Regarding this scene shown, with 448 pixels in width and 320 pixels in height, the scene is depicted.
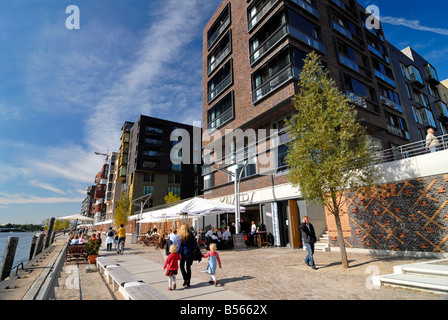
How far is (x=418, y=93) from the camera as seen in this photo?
32125mm

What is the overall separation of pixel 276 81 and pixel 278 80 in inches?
7.8

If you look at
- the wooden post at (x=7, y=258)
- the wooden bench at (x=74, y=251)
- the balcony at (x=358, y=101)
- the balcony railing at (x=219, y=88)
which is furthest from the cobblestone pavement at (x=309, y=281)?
the balcony railing at (x=219, y=88)

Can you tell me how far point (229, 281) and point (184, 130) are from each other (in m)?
56.5

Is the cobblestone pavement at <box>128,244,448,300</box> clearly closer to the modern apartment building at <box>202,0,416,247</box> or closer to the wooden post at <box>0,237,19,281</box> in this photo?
the modern apartment building at <box>202,0,416,247</box>

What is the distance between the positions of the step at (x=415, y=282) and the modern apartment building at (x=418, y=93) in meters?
24.8

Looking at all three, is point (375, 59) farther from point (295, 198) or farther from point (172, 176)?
point (172, 176)

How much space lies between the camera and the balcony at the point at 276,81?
56.0ft

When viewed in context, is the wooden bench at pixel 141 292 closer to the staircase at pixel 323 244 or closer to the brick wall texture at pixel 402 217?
the brick wall texture at pixel 402 217

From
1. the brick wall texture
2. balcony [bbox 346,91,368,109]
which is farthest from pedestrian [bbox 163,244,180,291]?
balcony [bbox 346,91,368,109]

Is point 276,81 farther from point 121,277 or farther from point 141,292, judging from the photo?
point 141,292

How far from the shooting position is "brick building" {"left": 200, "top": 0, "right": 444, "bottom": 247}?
704 inches

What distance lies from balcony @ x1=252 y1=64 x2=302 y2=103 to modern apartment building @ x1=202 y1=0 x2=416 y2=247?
8 cm

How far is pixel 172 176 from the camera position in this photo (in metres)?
57.3

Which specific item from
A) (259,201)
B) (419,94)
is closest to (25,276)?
(259,201)
